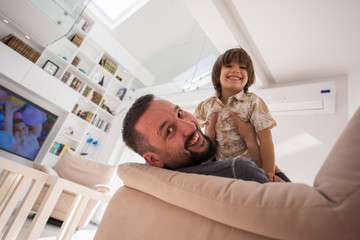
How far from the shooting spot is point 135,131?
3.07 ft

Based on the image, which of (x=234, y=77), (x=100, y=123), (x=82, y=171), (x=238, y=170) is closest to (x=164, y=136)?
(x=238, y=170)

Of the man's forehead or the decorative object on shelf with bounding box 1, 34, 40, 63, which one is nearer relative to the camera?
the man's forehead

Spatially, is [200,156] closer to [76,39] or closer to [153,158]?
[153,158]

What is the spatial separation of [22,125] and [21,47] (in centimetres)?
139

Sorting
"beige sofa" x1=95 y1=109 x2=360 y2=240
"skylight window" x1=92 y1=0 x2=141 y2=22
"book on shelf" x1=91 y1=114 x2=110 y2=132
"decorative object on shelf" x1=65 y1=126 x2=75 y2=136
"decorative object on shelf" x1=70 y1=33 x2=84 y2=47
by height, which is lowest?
"beige sofa" x1=95 y1=109 x2=360 y2=240

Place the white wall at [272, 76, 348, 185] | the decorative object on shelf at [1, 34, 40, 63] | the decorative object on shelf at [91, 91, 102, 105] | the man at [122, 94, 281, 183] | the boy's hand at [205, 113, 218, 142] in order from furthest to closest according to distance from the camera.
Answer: the decorative object on shelf at [91, 91, 102, 105] < the decorative object on shelf at [1, 34, 40, 63] < the white wall at [272, 76, 348, 185] < the boy's hand at [205, 113, 218, 142] < the man at [122, 94, 281, 183]

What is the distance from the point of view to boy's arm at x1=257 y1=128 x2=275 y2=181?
1.03 meters

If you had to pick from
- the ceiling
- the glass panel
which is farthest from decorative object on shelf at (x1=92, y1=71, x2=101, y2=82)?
the ceiling

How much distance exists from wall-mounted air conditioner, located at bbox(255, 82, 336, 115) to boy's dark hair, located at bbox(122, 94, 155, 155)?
2594 millimetres

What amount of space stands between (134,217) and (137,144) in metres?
0.37

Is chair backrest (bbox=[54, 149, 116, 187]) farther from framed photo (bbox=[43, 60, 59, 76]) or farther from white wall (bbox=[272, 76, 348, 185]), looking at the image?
white wall (bbox=[272, 76, 348, 185])

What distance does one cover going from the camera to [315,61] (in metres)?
2.86

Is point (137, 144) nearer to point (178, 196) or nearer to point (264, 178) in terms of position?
point (178, 196)

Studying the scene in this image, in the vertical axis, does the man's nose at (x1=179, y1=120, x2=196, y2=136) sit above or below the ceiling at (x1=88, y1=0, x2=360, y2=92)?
below
